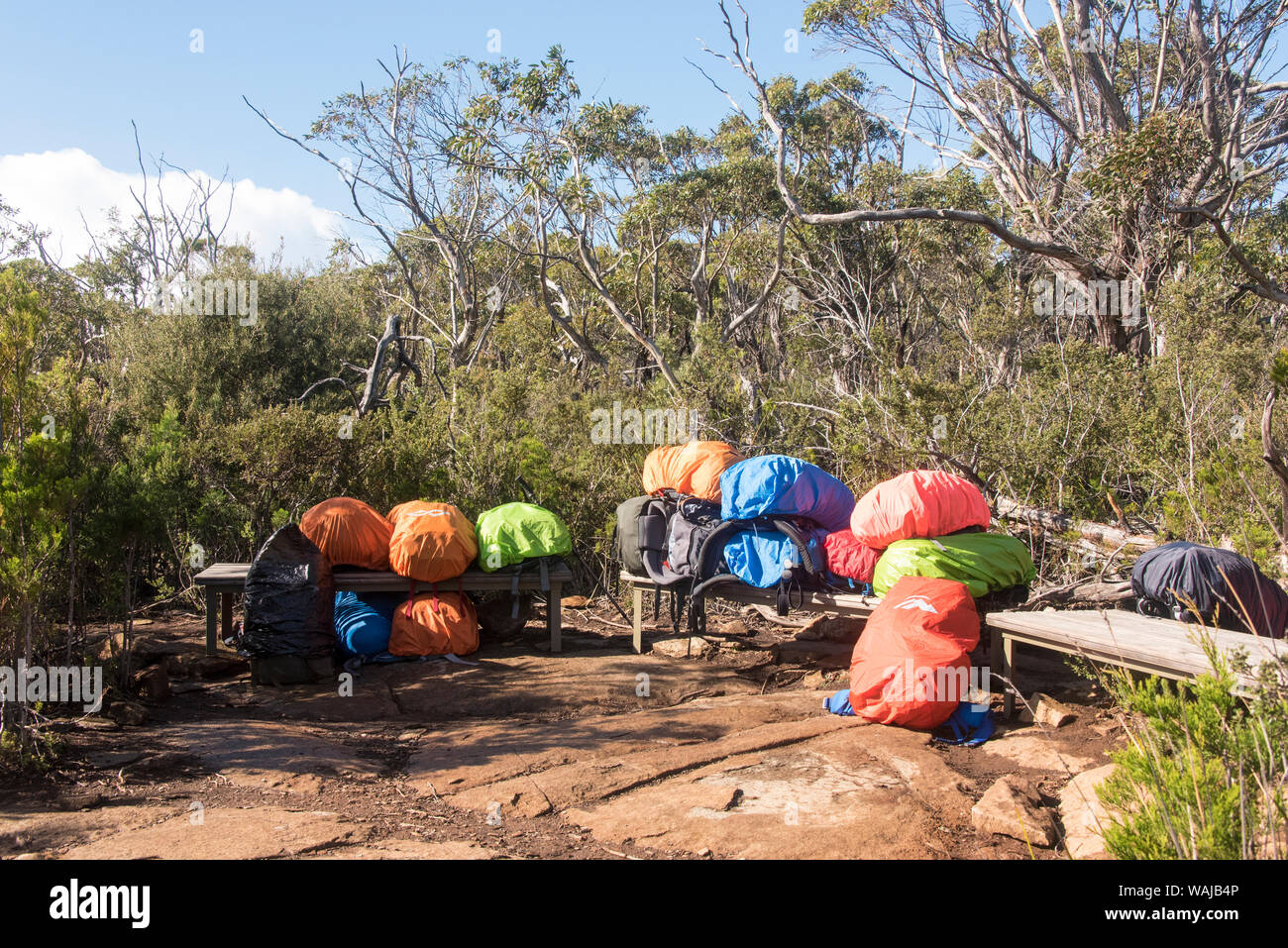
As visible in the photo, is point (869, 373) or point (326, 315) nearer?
point (326, 315)

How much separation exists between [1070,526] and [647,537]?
297 centimetres

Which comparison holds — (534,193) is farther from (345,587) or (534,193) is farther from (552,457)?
(345,587)

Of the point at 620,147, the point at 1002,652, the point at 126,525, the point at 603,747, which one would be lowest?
the point at 603,747

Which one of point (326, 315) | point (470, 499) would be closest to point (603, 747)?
point (470, 499)

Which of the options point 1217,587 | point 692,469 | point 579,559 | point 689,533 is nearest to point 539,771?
point 689,533

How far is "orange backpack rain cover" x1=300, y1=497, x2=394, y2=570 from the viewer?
6.38m

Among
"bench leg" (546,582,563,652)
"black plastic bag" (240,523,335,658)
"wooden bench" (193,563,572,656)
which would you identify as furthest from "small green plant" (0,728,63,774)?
"bench leg" (546,582,563,652)

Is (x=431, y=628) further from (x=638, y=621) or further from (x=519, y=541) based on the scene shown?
(x=638, y=621)

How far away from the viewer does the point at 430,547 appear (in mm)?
6340

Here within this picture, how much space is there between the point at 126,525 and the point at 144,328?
7929 mm

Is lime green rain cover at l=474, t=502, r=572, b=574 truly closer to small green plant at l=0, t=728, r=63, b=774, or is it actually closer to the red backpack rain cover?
the red backpack rain cover

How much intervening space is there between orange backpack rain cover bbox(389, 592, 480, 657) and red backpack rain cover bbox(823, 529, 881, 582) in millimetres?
2549

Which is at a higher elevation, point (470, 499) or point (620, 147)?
point (620, 147)

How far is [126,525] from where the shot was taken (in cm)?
542
